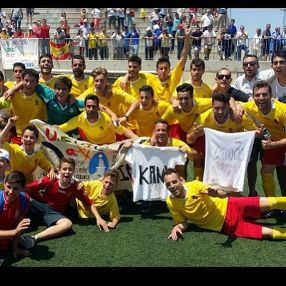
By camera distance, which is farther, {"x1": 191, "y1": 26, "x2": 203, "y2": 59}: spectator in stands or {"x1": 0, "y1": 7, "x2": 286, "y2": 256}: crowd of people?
{"x1": 191, "y1": 26, "x2": 203, "y2": 59}: spectator in stands

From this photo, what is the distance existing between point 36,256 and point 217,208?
93.8 inches

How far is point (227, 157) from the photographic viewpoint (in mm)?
6758

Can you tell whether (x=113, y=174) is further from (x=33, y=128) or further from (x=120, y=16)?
(x=120, y=16)

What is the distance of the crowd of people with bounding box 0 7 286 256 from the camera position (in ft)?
20.4

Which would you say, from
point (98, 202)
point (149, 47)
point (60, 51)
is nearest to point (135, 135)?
point (98, 202)

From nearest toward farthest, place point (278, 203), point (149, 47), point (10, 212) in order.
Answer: point (10, 212), point (278, 203), point (149, 47)

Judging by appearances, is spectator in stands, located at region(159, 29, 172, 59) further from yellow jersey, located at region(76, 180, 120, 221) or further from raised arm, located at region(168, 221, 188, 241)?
raised arm, located at region(168, 221, 188, 241)

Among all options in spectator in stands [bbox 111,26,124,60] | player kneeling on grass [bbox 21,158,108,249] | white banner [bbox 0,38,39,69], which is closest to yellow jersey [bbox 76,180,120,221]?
player kneeling on grass [bbox 21,158,108,249]

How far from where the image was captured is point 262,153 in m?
7.06

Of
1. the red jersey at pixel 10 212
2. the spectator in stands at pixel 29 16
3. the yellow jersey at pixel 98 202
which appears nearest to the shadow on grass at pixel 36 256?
the red jersey at pixel 10 212

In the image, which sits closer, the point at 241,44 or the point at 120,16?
the point at 241,44

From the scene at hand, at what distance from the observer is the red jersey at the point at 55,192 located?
656 centimetres

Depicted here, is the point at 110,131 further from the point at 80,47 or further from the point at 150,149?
the point at 80,47

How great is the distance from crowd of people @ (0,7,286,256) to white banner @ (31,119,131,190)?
0.16 m
